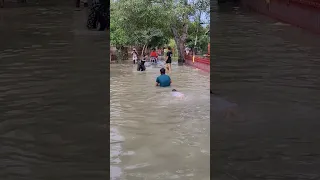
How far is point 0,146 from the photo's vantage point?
3330mm

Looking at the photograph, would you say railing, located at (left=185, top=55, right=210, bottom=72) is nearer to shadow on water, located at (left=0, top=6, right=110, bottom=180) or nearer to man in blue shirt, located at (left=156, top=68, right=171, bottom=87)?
shadow on water, located at (left=0, top=6, right=110, bottom=180)

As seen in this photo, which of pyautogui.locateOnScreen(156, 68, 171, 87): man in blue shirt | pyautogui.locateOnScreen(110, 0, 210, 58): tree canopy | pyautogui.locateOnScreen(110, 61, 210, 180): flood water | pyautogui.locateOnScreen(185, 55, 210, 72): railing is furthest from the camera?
pyautogui.locateOnScreen(110, 0, 210, 58): tree canopy

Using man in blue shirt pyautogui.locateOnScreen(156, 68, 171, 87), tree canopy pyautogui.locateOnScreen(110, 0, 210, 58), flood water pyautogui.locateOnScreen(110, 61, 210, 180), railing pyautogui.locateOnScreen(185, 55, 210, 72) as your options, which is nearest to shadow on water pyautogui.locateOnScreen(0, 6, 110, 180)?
flood water pyautogui.locateOnScreen(110, 61, 210, 180)

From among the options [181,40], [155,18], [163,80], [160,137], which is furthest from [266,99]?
[181,40]

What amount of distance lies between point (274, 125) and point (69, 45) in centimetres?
645

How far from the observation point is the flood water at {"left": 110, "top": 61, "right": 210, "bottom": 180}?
2.93m

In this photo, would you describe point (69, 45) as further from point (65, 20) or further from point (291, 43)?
point (291, 43)

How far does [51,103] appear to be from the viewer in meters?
4.86

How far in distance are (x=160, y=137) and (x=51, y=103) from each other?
5.21 feet

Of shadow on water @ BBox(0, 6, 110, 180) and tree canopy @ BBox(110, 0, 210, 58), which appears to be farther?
tree canopy @ BBox(110, 0, 210, 58)

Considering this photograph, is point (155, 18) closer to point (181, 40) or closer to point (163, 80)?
point (181, 40)

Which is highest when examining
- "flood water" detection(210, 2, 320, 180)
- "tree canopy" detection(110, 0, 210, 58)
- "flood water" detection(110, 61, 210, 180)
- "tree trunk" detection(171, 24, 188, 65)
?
"tree canopy" detection(110, 0, 210, 58)

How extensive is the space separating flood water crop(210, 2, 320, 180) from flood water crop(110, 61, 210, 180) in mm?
171

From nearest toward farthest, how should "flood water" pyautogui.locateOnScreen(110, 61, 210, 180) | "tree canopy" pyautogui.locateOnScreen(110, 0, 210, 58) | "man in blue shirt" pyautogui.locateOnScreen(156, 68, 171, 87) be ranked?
"flood water" pyautogui.locateOnScreen(110, 61, 210, 180) → "man in blue shirt" pyautogui.locateOnScreen(156, 68, 171, 87) → "tree canopy" pyautogui.locateOnScreen(110, 0, 210, 58)
